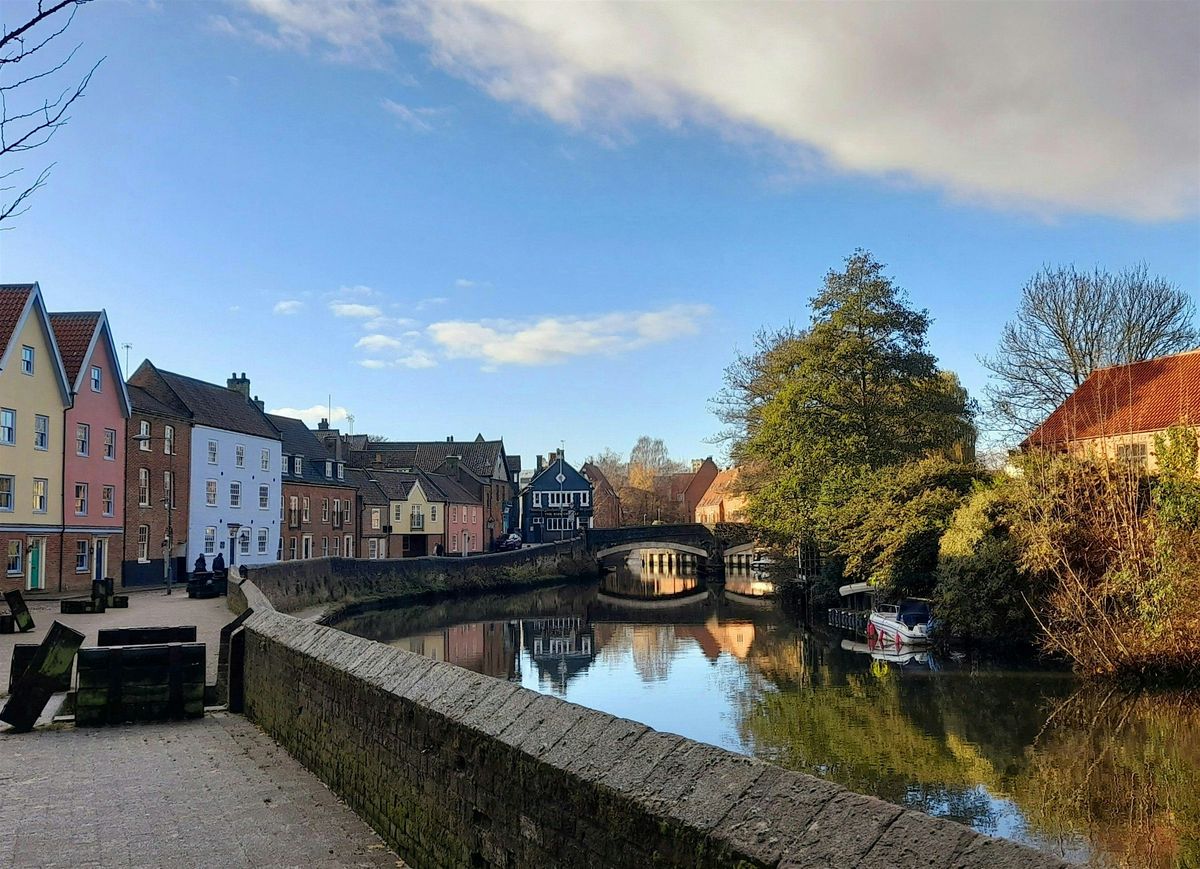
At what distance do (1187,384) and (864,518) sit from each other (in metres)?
12.2

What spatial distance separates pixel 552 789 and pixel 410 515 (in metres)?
67.2

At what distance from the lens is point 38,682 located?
11.2 m

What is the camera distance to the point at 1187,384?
112ft

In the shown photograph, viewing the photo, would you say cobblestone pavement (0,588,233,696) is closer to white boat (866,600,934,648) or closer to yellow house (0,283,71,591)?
yellow house (0,283,71,591)

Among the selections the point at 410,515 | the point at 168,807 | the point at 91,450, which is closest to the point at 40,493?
the point at 91,450

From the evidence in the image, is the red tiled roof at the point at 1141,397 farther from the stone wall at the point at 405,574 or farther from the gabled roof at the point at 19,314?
the gabled roof at the point at 19,314

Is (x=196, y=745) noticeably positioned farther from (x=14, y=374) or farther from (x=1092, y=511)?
(x=14, y=374)

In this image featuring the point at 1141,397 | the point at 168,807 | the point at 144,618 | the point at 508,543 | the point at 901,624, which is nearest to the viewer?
the point at 168,807

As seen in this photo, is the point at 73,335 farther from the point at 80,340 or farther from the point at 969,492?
the point at 969,492

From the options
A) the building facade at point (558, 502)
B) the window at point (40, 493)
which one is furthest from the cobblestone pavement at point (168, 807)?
the building facade at point (558, 502)

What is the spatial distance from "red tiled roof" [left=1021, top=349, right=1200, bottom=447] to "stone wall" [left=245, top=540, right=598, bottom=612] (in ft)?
88.3

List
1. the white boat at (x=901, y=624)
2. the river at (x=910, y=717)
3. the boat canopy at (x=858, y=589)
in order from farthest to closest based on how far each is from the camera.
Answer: the boat canopy at (x=858, y=589)
the white boat at (x=901, y=624)
the river at (x=910, y=717)

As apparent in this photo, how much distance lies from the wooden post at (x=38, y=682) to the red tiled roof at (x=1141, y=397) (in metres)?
30.1

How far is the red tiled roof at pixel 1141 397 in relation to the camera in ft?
110
